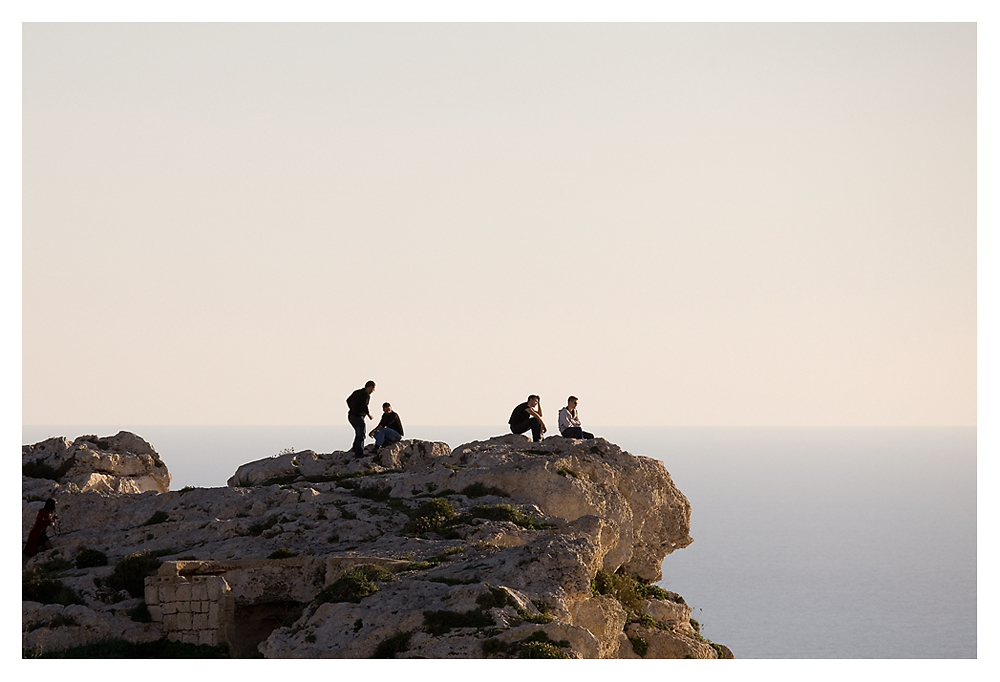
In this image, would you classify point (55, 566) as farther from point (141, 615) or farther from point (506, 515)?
point (506, 515)

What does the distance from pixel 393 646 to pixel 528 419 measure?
13.4 meters

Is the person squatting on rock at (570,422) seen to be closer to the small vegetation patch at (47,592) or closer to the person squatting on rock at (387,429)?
the person squatting on rock at (387,429)

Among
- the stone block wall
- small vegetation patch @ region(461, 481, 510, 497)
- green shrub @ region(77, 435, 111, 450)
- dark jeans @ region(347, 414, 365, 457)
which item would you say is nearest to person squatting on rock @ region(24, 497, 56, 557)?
the stone block wall

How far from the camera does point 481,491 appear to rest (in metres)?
31.8

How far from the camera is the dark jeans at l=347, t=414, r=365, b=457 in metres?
35.4

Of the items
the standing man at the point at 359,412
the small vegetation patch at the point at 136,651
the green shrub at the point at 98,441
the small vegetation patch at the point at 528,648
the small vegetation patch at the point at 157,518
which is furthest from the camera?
the green shrub at the point at 98,441

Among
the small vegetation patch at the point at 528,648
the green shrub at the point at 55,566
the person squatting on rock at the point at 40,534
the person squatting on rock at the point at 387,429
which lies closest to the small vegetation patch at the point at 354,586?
the small vegetation patch at the point at 528,648

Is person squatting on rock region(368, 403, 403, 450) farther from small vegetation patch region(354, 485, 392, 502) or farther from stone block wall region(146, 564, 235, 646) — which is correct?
stone block wall region(146, 564, 235, 646)

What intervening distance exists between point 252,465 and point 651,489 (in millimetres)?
10065

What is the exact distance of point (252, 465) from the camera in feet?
120

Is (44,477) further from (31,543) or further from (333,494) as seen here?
(333,494)

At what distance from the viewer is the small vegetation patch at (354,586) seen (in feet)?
84.0

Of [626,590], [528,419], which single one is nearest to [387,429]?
[528,419]

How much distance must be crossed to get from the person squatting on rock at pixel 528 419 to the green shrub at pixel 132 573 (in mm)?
10237
